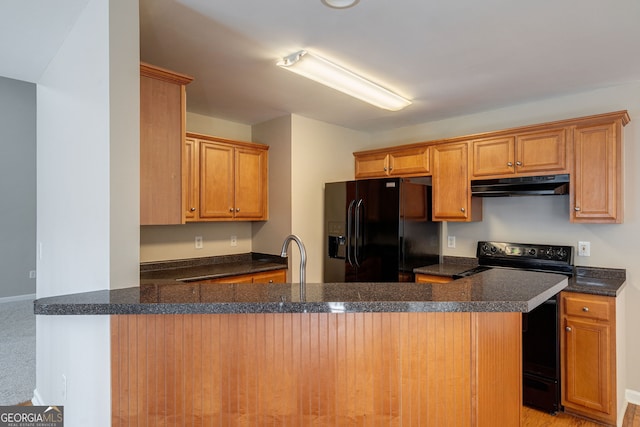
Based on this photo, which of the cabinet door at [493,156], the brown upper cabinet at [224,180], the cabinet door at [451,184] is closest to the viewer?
the cabinet door at [493,156]

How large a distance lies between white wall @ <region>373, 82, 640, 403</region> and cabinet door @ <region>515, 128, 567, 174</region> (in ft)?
1.15

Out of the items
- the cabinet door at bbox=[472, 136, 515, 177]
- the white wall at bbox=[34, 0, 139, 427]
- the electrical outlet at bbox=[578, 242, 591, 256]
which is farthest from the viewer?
the cabinet door at bbox=[472, 136, 515, 177]

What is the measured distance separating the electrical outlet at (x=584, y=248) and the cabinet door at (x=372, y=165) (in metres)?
1.88

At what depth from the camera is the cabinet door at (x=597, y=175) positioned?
2.64 m

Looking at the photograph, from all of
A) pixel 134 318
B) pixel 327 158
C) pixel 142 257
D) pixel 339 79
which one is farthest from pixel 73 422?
pixel 327 158

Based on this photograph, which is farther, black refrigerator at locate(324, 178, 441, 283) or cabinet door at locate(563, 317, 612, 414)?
black refrigerator at locate(324, 178, 441, 283)

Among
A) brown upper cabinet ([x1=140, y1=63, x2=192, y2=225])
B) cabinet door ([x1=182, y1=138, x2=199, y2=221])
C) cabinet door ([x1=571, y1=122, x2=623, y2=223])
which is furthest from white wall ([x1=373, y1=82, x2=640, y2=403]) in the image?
brown upper cabinet ([x1=140, y1=63, x2=192, y2=225])

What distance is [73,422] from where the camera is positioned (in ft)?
→ 5.66

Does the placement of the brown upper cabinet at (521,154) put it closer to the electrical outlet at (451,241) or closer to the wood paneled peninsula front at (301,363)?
the electrical outlet at (451,241)

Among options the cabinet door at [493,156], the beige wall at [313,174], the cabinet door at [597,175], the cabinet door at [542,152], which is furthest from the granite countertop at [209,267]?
the cabinet door at [597,175]

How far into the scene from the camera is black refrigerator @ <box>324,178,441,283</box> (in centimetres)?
331

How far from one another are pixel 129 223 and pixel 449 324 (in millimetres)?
1424

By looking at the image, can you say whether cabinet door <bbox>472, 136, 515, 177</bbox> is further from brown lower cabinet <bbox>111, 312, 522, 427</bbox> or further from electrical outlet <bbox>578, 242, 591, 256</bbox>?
brown lower cabinet <bbox>111, 312, 522, 427</bbox>

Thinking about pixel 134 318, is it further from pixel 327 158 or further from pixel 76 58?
pixel 327 158
